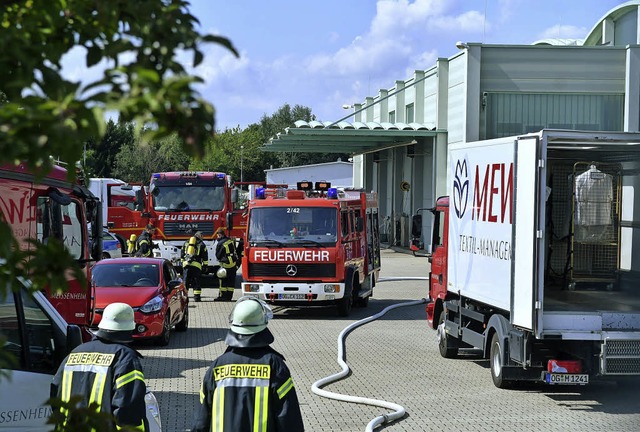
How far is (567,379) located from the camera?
1069 centimetres

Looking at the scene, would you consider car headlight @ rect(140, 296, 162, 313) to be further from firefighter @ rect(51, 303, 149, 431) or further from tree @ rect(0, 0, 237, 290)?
tree @ rect(0, 0, 237, 290)

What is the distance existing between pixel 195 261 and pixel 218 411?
17.6m

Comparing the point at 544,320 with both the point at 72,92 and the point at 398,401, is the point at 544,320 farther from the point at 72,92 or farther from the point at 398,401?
the point at 72,92

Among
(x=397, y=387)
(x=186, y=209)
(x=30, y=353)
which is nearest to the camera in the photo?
(x=30, y=353)

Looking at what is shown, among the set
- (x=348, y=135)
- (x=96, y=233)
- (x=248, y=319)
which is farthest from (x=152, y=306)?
(x=348, y=135)

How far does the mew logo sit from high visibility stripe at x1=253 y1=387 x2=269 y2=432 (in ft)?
28.3

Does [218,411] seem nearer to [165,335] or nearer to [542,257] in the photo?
[542,257]

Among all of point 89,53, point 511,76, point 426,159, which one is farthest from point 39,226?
point 426,159

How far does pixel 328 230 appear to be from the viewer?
64.2 feet

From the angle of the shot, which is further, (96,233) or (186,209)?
(186,209)

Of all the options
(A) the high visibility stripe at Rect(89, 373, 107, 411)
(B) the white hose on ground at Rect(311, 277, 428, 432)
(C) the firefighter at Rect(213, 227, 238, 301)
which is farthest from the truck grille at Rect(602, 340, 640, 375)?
(C) the firefighter at Rect(213, 227, 238, 301)

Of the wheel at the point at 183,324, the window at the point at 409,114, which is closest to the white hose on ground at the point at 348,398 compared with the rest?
the wheel at the point at 183,324

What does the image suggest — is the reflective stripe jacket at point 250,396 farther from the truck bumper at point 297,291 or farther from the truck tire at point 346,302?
the truck tire at point 346,302

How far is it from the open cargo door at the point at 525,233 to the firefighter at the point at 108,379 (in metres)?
6.05
